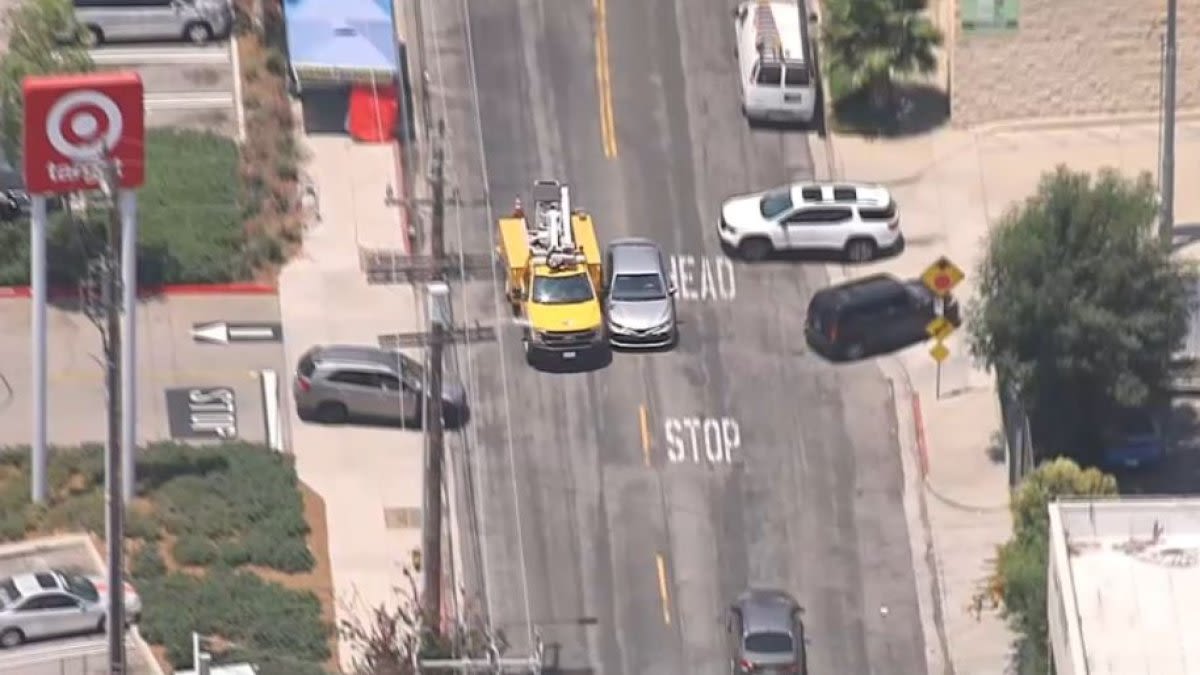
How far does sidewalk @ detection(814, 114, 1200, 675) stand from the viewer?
81125mm

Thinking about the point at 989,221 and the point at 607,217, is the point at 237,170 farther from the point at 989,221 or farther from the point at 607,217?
the point at 989,221

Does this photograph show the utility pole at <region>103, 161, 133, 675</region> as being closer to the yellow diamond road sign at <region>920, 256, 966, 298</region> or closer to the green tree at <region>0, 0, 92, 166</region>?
the green tree at <region>0, 0, 92, 166</region>

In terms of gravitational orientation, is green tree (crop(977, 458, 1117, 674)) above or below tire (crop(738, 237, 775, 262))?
below

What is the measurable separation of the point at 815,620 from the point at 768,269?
11.6 metres

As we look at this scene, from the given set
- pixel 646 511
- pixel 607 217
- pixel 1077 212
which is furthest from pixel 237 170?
pixel 1077 212

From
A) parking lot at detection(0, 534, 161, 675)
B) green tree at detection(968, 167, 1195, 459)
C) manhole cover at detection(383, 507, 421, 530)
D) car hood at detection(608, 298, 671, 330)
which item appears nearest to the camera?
parking lot at detection(0, 534, 161, 675)

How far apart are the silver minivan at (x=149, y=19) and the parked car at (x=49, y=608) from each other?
19.9 m

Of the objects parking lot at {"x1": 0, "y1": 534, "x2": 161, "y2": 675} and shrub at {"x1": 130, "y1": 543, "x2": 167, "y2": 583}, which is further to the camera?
shrub at {"x1": 130, "y1": 543, "x2": 167, "y2": 583}

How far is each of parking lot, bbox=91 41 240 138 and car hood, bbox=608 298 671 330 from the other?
11.8 metres

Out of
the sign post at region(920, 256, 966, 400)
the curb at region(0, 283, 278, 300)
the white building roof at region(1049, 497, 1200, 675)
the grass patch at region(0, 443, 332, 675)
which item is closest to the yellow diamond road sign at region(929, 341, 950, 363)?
the sign post at region(920, 256, 966, 400)

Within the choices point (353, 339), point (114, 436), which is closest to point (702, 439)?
point (353, 339)

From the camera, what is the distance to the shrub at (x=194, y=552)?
79500mm

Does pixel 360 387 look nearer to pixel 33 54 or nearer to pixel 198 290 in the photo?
pixel 198 290

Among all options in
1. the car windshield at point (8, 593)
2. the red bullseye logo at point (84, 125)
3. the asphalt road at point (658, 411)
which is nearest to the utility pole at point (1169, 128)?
the asphalt road at point (658, 411)
